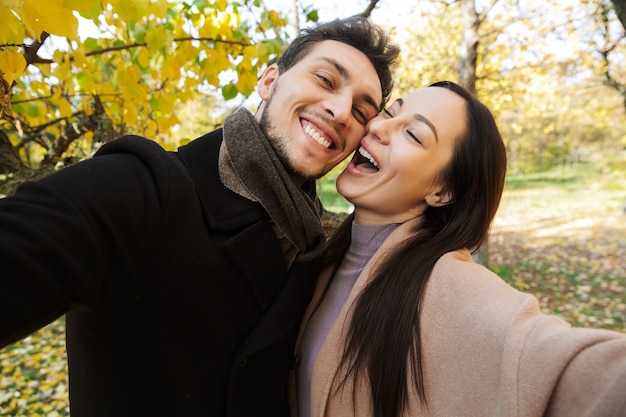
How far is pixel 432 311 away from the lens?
130cm

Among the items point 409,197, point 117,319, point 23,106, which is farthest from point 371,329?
point 23,106

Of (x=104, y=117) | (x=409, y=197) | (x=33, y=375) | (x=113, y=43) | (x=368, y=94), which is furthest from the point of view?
(x=33, y=375)

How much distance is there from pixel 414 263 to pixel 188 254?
80 centimetres

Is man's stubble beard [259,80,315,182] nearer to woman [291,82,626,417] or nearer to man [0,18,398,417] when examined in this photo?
man [0,18,398,417]

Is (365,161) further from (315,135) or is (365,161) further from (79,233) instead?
(79,233)

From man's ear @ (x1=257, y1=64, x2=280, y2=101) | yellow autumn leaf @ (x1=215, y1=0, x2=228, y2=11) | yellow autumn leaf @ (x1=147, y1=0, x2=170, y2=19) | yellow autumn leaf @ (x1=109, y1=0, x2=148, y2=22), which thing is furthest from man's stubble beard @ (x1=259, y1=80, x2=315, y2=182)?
yellow autumn leaf @ (x1=215, y1=0, x2=228, y2=11)

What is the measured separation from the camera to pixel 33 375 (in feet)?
14.6

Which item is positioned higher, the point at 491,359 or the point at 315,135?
the point at 315,135

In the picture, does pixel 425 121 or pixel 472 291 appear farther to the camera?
pixel 425 121

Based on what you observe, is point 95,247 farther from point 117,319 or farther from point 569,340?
point 569,340

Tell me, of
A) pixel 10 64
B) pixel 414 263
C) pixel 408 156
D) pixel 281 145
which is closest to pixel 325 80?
pixel 281 145

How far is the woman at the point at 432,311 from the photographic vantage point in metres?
0.90

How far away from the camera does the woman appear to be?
896 mm

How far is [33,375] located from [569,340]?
17.6 feet
